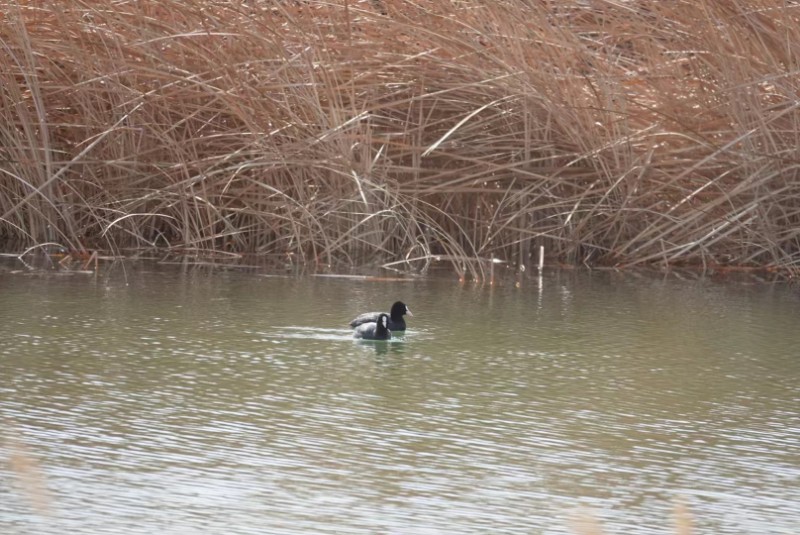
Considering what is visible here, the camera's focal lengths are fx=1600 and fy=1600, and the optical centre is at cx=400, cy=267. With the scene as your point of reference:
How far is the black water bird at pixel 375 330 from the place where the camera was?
685 cm

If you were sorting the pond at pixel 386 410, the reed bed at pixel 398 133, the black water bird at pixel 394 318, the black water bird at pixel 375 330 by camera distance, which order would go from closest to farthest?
1. the pond at pixel 386 410
2. the black water bird at pixel 375 330
3. the black water bird at pixel 394 318
4. the reed bed at pixel 398 133

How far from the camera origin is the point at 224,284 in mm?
8711

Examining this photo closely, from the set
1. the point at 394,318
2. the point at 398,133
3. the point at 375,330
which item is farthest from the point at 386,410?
the point at 398,133

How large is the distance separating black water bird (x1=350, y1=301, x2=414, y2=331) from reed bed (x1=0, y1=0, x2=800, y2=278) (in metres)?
2.43

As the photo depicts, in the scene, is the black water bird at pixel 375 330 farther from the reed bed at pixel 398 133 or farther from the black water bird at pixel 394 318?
the reed bed at pixel 398 133

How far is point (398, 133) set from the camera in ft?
33.2

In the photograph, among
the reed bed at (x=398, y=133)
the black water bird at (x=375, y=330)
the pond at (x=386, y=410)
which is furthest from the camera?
the reed bed at (x=398, y=133)

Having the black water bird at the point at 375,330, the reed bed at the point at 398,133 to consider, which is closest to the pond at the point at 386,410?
the black water bird at the point at 375,330

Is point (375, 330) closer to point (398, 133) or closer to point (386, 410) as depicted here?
point (386, 410)

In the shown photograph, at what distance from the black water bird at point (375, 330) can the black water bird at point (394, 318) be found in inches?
3.0

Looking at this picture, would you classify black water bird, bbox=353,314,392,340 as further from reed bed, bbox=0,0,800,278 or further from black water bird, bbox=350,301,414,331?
reed bed, bbox=0,0,800,278

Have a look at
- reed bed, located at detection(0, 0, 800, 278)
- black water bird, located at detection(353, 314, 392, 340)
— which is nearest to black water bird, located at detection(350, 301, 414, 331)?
black water bird, located at detection(353, 314, 392, 340)

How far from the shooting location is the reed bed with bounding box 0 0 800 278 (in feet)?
32.5

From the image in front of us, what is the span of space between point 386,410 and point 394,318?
6.03 ft
